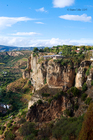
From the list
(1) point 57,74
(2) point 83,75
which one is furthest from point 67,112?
A: (1) point 57,74

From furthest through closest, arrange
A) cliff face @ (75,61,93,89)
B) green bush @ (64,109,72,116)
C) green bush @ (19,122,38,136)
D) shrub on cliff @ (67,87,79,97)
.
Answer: cliff face @ (75,61,93,89) → shrub on cliff @ (67,87,79,97) → green bush @ (64,109,72,116) → green bush @ (19,122,38,136)

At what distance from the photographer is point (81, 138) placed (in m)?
9.86

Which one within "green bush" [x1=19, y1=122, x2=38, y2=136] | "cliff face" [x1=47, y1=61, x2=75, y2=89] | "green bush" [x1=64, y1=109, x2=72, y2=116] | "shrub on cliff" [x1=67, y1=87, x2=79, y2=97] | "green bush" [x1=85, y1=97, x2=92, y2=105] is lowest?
"green bush" [x1=19, y1=122, x2=38, y2=136]

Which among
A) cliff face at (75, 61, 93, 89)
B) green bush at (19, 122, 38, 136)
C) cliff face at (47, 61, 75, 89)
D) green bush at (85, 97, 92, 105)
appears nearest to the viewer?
green bush at (19, 122, 38, 136)

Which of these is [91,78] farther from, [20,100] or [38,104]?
[20,100]

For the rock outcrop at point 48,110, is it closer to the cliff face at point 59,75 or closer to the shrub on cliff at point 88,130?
the cliff face at point 59,75

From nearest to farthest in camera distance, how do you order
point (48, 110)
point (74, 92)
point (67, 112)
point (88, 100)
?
point (88, 100) < point (67, 112) < point (48, 110) < point (74, 92)

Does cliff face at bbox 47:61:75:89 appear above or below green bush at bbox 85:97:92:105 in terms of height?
above

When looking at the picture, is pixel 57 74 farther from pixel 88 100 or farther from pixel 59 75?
pixel 88 100

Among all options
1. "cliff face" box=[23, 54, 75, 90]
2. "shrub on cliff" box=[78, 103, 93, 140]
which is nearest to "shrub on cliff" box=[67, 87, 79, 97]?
"cliff face" box=[23, 54, 75, 90]

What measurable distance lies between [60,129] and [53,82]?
43.5ft

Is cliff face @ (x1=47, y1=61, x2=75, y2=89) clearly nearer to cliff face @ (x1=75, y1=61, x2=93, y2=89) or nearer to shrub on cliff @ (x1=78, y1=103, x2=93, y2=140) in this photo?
cliff face @ (x1=75, y1=61, x2=93, y2=89)

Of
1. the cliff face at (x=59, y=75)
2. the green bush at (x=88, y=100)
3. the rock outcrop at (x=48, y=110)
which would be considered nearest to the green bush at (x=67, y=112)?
the rock outcrop at (x=48, y=110)

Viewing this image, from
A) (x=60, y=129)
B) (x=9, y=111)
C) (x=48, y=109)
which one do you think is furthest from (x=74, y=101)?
(x=9, y=111)
